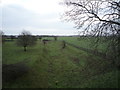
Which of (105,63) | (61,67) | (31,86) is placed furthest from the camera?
(61,67)

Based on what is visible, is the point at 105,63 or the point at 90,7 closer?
the point at 90,7

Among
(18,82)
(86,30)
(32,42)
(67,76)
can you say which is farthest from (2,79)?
(32,42)

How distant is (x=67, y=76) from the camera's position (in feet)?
98.2

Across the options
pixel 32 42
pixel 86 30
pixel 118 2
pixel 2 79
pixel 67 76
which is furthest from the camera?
pixel 32 42

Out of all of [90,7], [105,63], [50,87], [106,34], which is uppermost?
[90,7]

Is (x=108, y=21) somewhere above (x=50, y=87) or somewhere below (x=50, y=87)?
above

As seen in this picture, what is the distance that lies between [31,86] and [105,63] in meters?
10.3

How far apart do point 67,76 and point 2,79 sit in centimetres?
976

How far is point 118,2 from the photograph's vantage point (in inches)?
551

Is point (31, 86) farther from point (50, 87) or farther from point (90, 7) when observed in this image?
point (90, 7)

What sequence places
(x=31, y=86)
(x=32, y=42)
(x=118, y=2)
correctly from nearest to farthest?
(x=118, y=2) → (x=31, y=86) → (x=32, y=42)

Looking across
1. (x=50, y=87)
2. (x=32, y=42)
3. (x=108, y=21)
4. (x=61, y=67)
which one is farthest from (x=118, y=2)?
(x=32, y=42)

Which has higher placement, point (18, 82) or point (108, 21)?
point (108, 21)

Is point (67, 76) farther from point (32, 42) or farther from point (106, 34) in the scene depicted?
point (32, 42)
